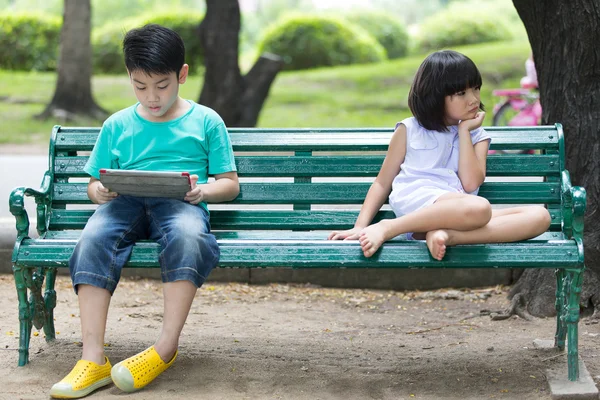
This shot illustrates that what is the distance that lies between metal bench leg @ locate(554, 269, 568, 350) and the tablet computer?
61.2 inches

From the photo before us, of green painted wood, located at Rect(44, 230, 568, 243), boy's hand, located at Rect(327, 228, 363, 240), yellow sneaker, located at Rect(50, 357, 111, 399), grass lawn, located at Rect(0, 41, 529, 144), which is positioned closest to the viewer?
yellow sneaker, located at Rect(50, 357, 111, 399)

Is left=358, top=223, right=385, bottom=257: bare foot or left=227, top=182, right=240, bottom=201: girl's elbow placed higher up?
left=227, top=182, right=240, bottom=201: girl's elbow

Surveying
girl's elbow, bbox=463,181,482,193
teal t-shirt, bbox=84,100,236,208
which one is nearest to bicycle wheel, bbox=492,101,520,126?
girl's elbow, bbox=463,181,482,193

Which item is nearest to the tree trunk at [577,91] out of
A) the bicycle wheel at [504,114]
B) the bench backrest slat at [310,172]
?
the bench backrest slat at [310,172]

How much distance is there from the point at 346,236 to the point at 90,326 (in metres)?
1.05

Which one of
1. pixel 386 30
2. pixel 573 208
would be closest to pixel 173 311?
pixel 573 208

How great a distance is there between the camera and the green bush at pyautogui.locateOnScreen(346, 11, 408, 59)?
854 inches

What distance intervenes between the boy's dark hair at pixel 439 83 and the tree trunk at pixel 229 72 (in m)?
6.60

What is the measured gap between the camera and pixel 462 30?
2133 centimetres

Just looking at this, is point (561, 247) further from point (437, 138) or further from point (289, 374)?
point (289, 374)

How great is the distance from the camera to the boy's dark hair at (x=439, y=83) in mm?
3752

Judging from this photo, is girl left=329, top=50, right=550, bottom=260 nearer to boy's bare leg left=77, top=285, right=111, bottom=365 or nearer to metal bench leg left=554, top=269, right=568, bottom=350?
metal bench leg left=554, top=269, right=568, bottom=350

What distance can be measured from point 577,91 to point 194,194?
2.06 meters

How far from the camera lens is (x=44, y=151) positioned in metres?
12.0
